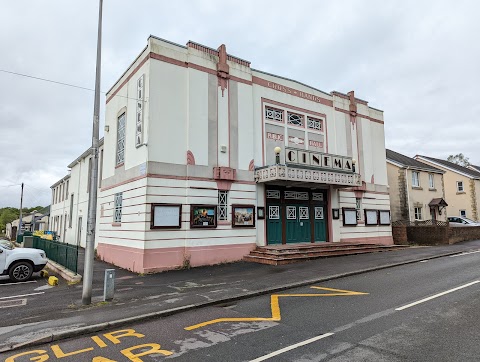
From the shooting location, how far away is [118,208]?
656 inches

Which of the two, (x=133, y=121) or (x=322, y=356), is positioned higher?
(x=133, y=121)

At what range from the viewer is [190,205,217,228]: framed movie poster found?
14609 millimetres

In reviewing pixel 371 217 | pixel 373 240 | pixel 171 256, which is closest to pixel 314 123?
pixel 371 217

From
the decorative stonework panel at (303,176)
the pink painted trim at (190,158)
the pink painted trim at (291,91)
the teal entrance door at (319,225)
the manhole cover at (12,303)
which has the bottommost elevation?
the manhole cover at (12,303)

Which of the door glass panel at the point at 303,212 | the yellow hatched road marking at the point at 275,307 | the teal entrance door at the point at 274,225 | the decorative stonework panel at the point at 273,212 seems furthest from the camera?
the door glass panel at the point at 303,212

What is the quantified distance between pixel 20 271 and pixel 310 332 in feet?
38.2

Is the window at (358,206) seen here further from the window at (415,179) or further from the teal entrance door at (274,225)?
the window at (415,179)

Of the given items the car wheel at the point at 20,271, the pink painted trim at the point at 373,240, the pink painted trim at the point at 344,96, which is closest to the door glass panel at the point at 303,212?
the pink painted trim at the point at 373,240

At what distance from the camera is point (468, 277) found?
10305 millimetres

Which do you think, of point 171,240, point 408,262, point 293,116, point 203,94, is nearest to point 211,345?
point 171,240

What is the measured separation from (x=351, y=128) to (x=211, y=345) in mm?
19344

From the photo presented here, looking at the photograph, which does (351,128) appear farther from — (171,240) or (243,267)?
(171,240)

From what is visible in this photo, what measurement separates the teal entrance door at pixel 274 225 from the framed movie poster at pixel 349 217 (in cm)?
498

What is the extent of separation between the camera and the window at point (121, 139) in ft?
56.9
